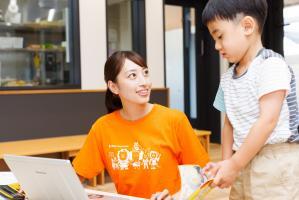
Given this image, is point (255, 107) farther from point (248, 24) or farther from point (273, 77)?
point (248, 24)

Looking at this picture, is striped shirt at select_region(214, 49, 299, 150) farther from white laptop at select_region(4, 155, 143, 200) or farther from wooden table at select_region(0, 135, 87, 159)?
wooden table at select_region(0, 135, 87, 159)

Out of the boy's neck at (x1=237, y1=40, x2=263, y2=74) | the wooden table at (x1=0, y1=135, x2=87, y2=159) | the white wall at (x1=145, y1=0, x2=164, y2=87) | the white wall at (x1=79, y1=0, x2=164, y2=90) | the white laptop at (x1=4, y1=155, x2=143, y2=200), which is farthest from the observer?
the white wall at (x1=145, y1=0, x2=164, y2=87)

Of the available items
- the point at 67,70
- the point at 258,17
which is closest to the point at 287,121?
the point at 258,17

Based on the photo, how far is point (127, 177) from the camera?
1554mm

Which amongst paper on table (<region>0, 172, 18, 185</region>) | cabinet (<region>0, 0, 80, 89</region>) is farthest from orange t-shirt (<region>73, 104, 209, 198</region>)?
cabinet (<region>0, 0, 80, 89</region>)

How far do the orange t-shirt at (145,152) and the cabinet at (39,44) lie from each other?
2735 millimetres

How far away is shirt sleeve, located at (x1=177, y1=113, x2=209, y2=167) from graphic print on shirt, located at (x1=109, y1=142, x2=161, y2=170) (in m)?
0.11

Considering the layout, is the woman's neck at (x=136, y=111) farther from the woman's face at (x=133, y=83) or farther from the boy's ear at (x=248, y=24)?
the boy's ear at (x=248, y=24)

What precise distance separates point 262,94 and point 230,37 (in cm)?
19

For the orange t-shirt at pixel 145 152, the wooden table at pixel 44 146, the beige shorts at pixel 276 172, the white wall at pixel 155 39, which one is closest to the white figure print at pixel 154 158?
the orange t-shirt at pixel 145 152

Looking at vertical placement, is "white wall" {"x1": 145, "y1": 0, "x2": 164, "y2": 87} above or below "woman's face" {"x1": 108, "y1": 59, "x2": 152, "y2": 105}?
above

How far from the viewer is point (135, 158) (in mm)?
1530

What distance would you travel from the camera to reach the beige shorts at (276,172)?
118cm

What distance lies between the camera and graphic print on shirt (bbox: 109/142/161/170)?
1529 millimetres
